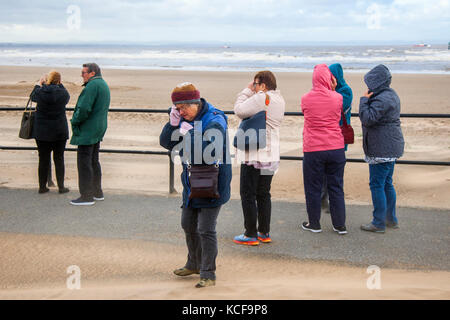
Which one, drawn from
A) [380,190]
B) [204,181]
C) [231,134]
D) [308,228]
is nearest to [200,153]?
[204,181]

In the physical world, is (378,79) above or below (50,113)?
above

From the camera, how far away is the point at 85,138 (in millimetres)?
6043

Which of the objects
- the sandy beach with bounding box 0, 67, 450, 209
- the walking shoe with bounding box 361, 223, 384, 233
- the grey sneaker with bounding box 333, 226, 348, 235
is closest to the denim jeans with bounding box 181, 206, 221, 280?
the grey sneaker with bounding box 333, 226, 348, 235

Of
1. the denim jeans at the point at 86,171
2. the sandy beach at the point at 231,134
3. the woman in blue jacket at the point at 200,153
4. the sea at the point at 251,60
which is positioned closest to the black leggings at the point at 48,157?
the denim jeans at the point at 86,171

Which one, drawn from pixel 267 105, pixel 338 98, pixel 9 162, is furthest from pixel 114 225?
pixel 9 162

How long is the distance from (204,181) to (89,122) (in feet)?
9.21

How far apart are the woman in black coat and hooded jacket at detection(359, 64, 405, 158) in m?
3.58

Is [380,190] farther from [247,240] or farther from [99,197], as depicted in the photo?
[99,197]

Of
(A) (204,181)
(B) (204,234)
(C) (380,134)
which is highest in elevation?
(C) (380,134)

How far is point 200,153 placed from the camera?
12.0ft

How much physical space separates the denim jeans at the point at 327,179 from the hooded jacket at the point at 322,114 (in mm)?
82

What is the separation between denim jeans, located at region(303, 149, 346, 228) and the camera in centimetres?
501

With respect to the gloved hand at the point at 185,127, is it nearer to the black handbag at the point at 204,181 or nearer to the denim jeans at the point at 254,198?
the black handbag at the point at 204,181
